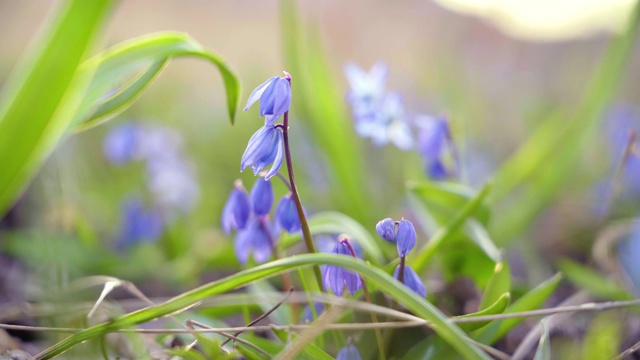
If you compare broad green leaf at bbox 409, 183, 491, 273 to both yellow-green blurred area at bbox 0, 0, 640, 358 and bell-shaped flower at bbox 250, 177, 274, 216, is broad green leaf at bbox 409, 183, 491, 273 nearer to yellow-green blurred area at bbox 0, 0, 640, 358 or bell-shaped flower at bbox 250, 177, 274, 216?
yellow-green blurred area at bbox 0, 0, 640, 358

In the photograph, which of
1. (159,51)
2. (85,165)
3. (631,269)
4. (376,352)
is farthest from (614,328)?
(85,165)

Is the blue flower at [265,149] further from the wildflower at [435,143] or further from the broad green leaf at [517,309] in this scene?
the wildflower at [435,143]

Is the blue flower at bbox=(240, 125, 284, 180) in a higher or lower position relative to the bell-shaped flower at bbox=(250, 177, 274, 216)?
higher

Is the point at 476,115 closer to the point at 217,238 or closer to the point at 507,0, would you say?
the point at 507,0

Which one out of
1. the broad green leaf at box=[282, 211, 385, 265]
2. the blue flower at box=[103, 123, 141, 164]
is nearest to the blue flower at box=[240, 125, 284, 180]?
the broad green leaf at box=[282, 211, 385, 265]

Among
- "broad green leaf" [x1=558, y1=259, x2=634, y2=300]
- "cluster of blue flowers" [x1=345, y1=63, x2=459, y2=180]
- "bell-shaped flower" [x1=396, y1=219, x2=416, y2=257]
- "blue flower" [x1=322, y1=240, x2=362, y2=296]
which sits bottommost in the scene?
"broad green leaf" [x1=558, y1=259, x2=634, y2=300]

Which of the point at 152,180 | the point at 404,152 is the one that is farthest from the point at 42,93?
the point at 404,152
